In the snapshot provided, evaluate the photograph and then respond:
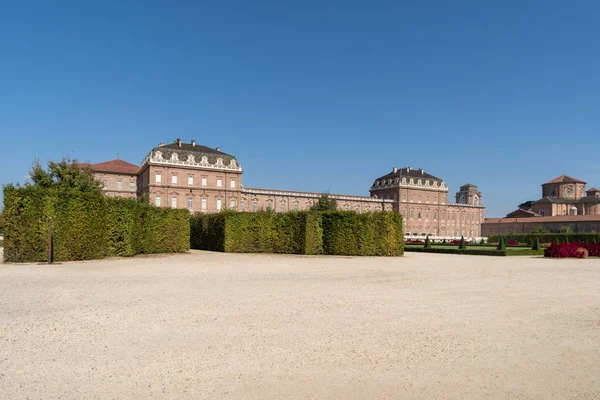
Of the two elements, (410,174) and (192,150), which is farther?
(410,174)

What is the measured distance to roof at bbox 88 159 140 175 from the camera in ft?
226

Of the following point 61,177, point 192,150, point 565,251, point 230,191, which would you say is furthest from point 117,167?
point 565,251

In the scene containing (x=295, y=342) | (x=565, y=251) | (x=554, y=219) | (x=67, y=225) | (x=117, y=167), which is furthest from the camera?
(x=554, y=219)

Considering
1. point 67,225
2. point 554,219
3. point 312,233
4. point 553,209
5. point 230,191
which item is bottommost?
point 312,233

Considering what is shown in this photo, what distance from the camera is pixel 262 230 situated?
2903cm

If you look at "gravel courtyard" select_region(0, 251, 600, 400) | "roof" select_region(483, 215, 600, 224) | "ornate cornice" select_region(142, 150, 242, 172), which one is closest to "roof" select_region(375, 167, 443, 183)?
"roof" select_region(483, 215, 600, 224)

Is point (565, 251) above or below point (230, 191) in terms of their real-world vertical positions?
below

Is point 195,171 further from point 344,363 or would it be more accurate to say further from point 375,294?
point 344,363

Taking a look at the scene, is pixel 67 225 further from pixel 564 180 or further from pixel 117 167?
pixel 564 180

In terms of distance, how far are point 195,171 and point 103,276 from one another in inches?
2099

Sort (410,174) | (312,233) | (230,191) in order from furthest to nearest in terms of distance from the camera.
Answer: (410,174)
(230,191)
(312,233)

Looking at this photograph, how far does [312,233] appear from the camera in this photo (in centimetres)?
2780

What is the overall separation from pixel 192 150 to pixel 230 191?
8019mm

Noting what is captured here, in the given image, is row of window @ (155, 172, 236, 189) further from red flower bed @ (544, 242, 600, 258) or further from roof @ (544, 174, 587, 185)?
Answer: roof @ (544, 174, 587, 185)
